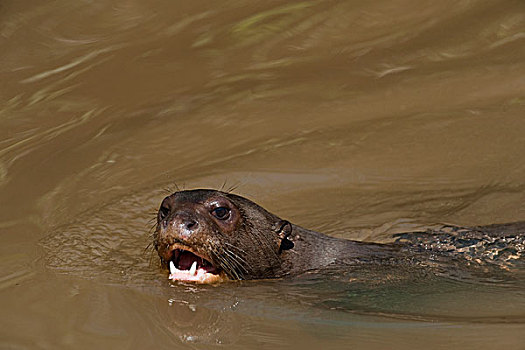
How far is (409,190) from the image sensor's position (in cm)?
769

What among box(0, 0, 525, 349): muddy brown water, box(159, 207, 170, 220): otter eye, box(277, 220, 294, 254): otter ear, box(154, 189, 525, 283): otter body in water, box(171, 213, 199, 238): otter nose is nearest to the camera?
box(0, 0, 525, 349): muddy brown water

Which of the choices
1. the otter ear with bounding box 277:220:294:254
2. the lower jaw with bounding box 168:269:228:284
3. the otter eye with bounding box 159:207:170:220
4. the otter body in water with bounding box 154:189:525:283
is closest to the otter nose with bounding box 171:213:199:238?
the otter body in water with bounding box 154:189:525:283

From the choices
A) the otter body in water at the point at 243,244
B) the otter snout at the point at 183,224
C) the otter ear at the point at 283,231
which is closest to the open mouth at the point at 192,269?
the otter body in water at the point at 243,244

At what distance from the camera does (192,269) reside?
19.4 feet

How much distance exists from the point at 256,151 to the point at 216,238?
2374 millimetres

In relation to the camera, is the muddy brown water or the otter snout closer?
the muddy brown water

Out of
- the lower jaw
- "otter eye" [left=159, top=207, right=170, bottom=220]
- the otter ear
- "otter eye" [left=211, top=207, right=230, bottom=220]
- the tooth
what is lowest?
the lower jaw

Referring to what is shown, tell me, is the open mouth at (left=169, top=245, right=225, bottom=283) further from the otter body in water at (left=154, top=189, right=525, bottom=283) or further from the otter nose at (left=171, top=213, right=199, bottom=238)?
the otter nose at (left=171, top=213, right=199, bottom=238)

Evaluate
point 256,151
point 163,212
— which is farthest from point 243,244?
point 256,151

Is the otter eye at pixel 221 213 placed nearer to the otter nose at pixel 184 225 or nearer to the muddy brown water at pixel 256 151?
the otter nose at pixel 184 225

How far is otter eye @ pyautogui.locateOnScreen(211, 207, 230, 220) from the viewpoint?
5.92 meters

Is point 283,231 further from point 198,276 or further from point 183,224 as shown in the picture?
point 183,224

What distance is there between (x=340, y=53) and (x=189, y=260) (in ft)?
13.0

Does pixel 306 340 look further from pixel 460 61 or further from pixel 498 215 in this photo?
pixel 460 61
